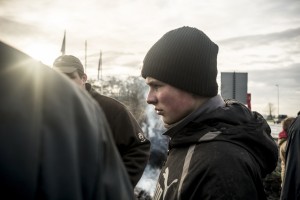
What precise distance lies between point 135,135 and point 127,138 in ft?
0.35

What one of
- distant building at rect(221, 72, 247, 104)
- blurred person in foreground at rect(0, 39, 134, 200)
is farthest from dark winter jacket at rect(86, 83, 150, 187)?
distant building at rect(221, 72, 247, 104)

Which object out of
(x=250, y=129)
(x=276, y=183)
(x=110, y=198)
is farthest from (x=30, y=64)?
(x=276, y=183)

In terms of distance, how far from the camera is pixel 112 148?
814 millimetres

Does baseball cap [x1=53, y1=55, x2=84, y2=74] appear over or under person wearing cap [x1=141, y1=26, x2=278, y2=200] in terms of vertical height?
over

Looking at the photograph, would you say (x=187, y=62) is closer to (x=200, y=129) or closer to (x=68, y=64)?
(x=200, y=129)

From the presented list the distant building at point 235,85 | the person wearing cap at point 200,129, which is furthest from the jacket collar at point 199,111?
the distant building at point 235,85

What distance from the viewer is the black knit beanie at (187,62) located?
2.31m

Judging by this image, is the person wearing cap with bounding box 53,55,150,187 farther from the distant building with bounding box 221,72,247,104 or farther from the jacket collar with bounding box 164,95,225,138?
the distant building with bounding box 221,72,247,104

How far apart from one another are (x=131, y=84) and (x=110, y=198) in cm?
4806

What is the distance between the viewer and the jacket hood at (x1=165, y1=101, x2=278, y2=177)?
1989 millimetres

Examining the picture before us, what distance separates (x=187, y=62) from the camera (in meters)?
→ 2.37

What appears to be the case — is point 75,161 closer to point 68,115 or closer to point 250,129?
point 68,115

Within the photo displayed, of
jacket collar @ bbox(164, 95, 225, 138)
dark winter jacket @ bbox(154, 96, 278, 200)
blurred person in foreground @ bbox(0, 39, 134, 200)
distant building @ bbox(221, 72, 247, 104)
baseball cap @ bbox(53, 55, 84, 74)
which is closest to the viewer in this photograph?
blurred person in foreground @ bbox(0, 39, 134, 200)

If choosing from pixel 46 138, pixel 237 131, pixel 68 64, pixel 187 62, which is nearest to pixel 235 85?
pixel 68 64
